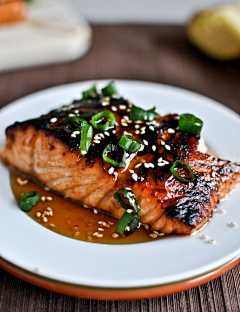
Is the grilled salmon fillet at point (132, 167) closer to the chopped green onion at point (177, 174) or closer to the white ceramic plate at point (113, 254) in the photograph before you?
the chopped green onion at point (177, 174)

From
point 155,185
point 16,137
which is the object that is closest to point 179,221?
point 155,185

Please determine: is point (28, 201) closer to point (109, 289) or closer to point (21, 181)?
point (21, 181)

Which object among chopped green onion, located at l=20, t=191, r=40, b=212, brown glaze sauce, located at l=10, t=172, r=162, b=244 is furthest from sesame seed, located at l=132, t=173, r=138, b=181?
chopped green onion, located at l=20, t=191, r=40, b=212

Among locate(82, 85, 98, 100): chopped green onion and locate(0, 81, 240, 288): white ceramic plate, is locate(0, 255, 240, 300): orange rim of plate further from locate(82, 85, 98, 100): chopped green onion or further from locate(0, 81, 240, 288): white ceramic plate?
locate(82, 85, 98, 100): chopped green onion

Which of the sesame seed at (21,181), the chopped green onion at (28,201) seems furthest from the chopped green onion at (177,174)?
the sesame seed at (21,181)

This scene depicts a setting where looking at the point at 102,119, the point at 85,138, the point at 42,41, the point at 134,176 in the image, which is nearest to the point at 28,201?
the point at 85,138
